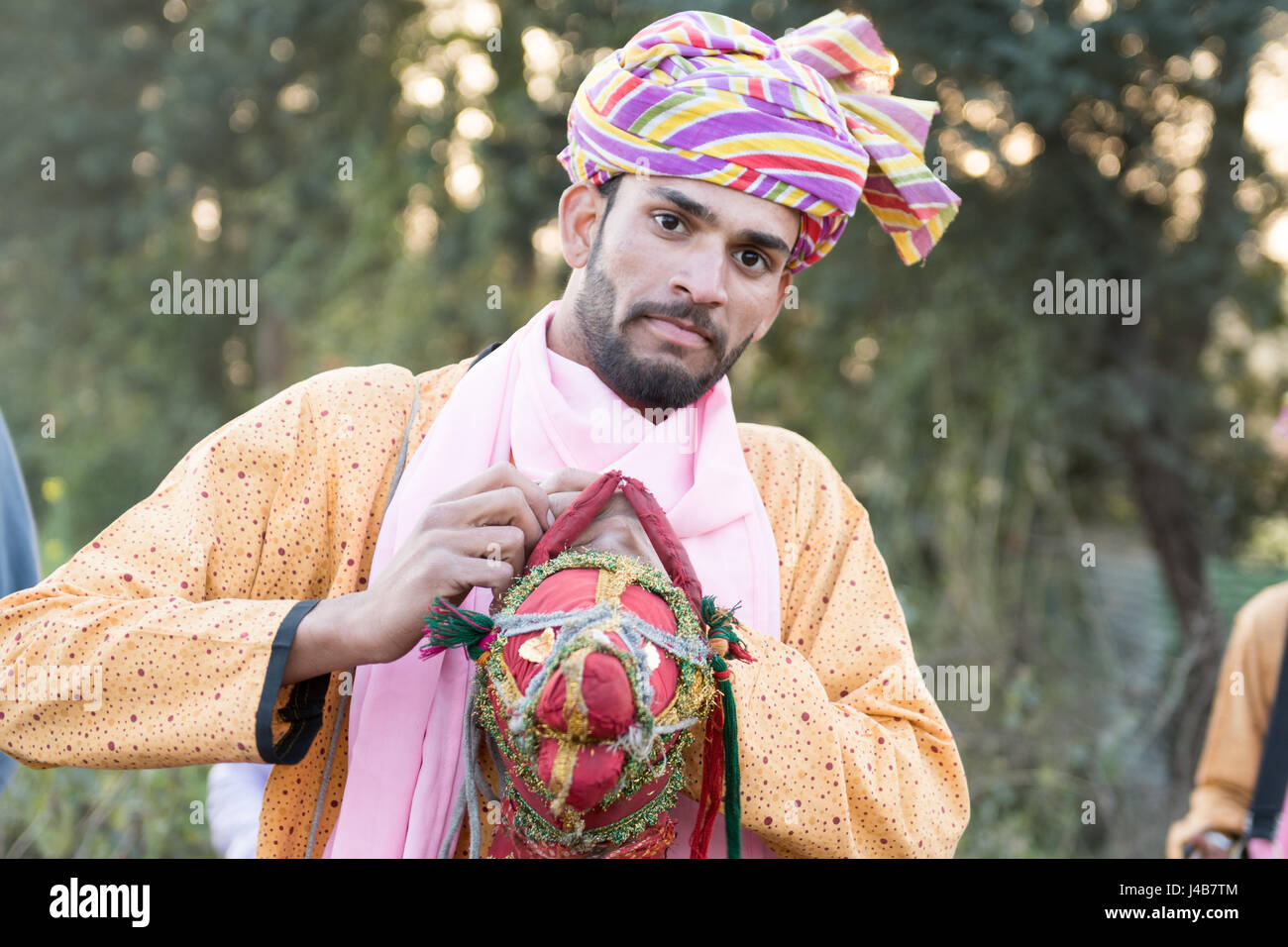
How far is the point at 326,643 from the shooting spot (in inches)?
72.5

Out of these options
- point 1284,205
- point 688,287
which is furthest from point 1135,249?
point 688,287

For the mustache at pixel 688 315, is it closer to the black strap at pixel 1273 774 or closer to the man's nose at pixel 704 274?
the man's nose at pixel 704 274

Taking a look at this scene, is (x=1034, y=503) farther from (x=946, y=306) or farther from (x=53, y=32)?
(x=53, y=32)

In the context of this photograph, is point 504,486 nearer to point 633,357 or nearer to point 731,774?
point 633,357

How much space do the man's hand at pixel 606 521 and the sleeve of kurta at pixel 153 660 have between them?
0.46 m

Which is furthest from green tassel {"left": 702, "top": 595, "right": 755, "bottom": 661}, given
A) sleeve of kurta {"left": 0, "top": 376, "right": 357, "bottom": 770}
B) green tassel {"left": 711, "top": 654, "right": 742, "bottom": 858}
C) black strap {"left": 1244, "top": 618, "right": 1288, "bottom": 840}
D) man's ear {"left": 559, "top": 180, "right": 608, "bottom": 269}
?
black strap {"left": 1244, "top": 618, "right": 1288, "bottom": 840}

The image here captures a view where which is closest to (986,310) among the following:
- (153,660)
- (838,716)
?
(838,716)

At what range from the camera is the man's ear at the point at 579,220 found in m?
2.37

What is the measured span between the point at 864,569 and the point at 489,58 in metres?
5.91

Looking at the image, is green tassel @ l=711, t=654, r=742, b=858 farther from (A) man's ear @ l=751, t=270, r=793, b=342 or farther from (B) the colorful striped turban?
(B) the colorful striped turban

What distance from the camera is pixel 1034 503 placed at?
663cm

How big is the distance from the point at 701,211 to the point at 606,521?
0.67 metres

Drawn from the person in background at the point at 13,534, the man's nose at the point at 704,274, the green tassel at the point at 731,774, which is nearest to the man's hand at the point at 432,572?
the green tassel at the point at 731,774

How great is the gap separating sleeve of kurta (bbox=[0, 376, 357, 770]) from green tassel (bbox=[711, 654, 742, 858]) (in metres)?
0.70
